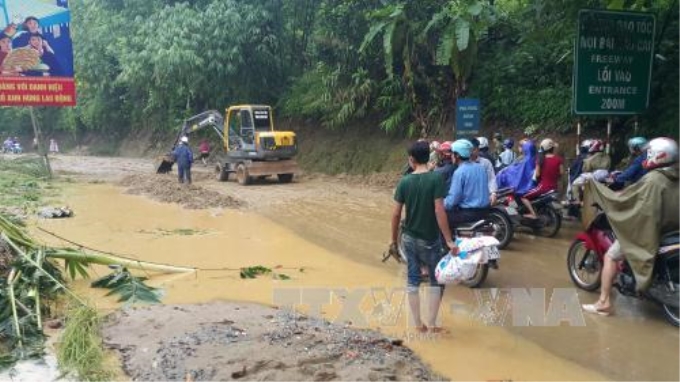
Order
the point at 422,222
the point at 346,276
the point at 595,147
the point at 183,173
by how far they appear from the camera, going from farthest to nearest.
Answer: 1. the point at 183,173
2. the point at 595,147
3. the point at 346,276
4. the point at 422,222

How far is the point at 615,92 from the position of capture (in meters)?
8.63

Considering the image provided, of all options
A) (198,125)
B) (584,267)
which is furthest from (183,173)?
(584,267)

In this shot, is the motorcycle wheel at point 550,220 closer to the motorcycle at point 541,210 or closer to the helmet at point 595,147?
the motorcycle at point 541,210

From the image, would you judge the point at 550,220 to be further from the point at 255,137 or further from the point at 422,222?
the point at 255,137

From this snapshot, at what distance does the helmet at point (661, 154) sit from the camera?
17.3 ft

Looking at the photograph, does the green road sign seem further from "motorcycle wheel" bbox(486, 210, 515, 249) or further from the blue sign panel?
the blue sign panel

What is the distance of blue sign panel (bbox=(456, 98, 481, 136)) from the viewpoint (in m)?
11.6

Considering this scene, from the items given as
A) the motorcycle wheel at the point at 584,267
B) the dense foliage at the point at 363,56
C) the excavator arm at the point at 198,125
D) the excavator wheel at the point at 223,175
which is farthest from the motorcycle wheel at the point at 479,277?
the excavator arm at the point at 198,125

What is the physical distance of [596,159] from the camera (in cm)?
957

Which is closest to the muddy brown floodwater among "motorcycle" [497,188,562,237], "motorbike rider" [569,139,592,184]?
"motorcycle" [497,188,562,237]

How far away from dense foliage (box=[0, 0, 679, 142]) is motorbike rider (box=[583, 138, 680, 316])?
426 cm

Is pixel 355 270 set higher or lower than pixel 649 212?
lower

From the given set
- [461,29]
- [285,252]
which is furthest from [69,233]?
[461,29]

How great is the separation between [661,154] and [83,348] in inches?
205
